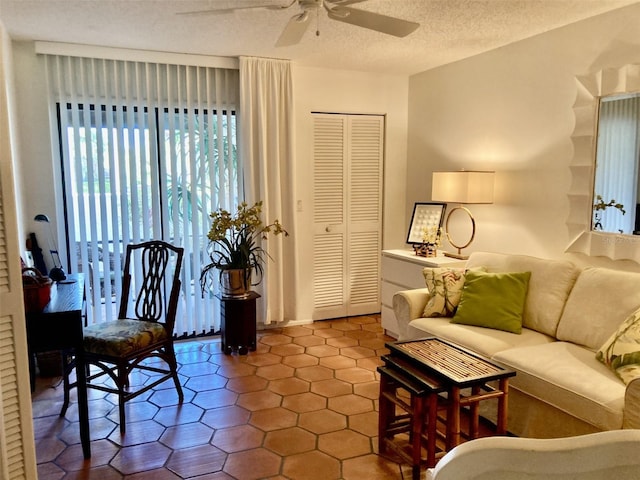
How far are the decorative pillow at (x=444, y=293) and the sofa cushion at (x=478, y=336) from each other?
0.08 m

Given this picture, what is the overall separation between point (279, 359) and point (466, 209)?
206cm

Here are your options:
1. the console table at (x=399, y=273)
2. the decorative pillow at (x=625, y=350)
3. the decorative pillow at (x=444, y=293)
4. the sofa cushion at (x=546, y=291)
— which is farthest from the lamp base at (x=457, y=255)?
the decorative pillow at (x=625, y=350)

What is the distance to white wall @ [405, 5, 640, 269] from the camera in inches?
122

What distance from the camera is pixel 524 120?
3619 mm

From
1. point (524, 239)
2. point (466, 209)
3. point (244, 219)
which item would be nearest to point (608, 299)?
point (524, 239)

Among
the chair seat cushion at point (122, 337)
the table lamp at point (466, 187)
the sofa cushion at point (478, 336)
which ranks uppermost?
the table lamp at point (466, 187)

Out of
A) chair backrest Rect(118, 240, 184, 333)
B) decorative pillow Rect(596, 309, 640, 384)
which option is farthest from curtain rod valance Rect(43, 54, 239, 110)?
decorative pillow Rect(596, 309, 640, 384)

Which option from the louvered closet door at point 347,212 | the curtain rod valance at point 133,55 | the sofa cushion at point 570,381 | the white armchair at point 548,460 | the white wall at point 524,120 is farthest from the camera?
the louvered closet door at point 347,212

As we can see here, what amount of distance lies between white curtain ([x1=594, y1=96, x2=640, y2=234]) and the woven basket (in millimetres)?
3287

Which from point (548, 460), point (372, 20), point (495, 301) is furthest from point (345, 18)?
point (548, 460)

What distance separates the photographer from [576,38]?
3.18 m

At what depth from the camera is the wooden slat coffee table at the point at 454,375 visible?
7.09 ft

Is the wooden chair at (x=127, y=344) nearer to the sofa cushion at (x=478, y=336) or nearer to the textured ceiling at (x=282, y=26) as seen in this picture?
the textured ceiling at (x=282, y=26)

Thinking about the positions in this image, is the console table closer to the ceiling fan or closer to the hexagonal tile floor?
the hexagonal tile floor
